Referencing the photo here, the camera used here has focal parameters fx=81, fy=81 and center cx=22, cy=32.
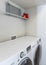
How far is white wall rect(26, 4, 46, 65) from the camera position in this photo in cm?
263

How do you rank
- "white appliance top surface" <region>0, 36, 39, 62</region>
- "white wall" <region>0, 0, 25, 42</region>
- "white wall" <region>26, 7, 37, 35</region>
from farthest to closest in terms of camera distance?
"white wall" <region>26, 7, 37, 35</region> < "white wall" <region>0, 0, 25, 42</region> < "white appliance top surface" <region>0, 36, 39, 62</region>

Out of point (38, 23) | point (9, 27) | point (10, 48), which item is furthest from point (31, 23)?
point (10, 48)

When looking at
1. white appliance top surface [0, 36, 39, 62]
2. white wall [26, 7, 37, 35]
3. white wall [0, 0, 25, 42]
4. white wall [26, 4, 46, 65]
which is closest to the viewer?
white appliance top surface [0, 36, 39, 62]

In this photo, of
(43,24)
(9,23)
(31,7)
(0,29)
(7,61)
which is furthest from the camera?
(31,7)

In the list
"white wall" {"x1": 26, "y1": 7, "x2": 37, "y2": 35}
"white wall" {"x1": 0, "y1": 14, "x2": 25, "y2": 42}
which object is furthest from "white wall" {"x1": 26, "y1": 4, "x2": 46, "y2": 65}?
"white wall" {"x1": 0, "y1": 14, "x2": 25, "y2": 42}

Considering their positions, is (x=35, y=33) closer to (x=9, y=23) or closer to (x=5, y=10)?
(x=9, y=23)

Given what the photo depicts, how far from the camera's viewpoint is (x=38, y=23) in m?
2.72

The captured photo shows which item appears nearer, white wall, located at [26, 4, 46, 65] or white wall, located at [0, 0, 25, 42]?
white wall, located at [0, 0, 25, 42]

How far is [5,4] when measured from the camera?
1.94 m

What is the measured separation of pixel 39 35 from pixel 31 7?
101 cm

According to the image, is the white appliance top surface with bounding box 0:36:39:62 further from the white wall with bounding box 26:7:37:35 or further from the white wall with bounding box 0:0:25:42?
the white wall with bounding box 26:7:37:35

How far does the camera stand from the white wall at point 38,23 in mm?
2629

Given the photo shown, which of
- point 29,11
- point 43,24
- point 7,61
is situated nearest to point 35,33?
point 43,24

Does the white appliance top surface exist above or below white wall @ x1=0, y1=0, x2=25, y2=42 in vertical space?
below
